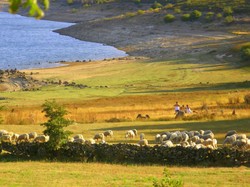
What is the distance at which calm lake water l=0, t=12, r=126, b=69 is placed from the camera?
8425 cm

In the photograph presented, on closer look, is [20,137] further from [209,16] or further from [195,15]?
[209,16]

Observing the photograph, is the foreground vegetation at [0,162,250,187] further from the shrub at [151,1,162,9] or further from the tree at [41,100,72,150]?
the shrub at [151,1,162,9]

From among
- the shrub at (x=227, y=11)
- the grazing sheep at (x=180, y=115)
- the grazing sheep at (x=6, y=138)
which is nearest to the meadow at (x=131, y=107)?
the grazing sheep at (x=180, y=115)

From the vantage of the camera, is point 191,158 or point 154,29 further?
point 154,29

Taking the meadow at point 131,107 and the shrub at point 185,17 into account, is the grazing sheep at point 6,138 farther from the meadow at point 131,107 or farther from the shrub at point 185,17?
the shrub at point 185,17

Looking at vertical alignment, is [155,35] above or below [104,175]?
above

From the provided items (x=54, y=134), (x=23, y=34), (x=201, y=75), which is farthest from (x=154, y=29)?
(x=54, y=134)

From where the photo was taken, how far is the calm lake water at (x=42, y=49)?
276 ft

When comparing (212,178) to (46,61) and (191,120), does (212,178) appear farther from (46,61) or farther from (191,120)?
(46,61)

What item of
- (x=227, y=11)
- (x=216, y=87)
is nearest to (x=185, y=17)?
(x=227, y=11)

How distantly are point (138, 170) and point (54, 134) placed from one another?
413 cm

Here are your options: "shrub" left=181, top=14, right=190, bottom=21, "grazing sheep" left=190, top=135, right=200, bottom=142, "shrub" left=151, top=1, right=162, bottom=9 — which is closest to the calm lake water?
"shrub" left=181, top=14, right=190, bottom=21

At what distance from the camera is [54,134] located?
71.9ft

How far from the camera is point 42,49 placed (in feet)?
321
